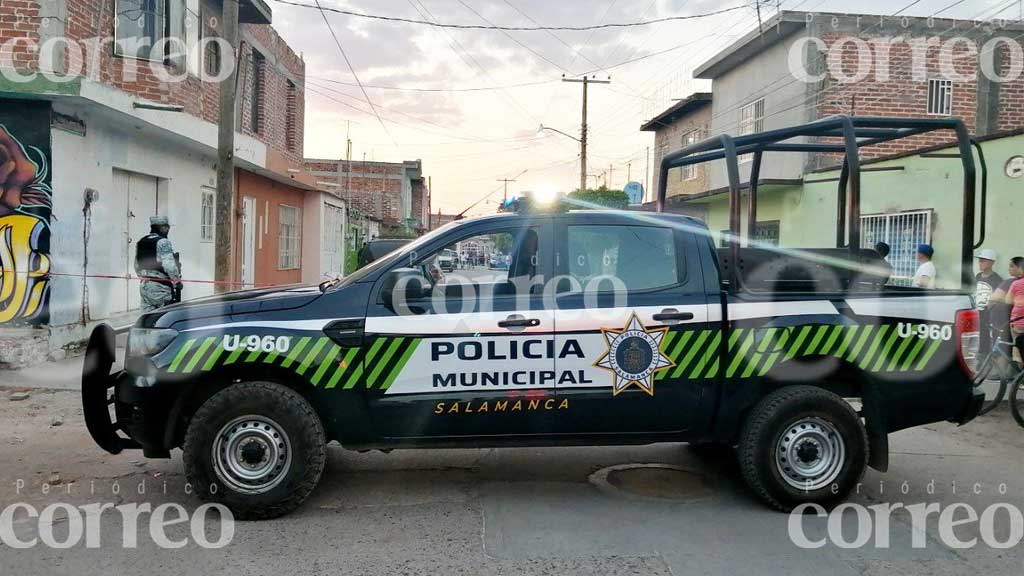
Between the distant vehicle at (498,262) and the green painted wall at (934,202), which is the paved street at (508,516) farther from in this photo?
the green painted wall at (934,202)

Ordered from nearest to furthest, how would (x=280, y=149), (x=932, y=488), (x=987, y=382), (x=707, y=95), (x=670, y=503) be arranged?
(x=670, y=503) < (x=932, y=488) < (x=987, y=382) < (x=280, y=149) < (x=707, y=95)

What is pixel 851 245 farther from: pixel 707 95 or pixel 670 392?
pixel 707 95

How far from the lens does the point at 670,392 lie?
15.5 feet

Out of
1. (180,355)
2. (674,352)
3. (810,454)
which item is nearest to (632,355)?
(674,352)

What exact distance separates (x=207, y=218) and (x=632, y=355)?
12.2 meters

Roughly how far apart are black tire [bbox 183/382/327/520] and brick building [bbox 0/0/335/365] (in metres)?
5.32

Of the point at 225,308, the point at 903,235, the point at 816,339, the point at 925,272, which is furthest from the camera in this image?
the point at 903,235

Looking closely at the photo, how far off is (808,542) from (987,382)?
6.02 meters

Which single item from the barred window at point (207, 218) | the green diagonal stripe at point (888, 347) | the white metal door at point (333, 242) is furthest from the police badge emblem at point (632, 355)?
the white metal door at point (333, 242)

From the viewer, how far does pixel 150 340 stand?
453 cm

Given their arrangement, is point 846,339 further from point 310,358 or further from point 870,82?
point 870,82

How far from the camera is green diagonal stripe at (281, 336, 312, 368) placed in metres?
4.48

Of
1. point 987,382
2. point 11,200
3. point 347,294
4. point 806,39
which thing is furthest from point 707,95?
point 347,294

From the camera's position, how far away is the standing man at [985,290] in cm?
847
